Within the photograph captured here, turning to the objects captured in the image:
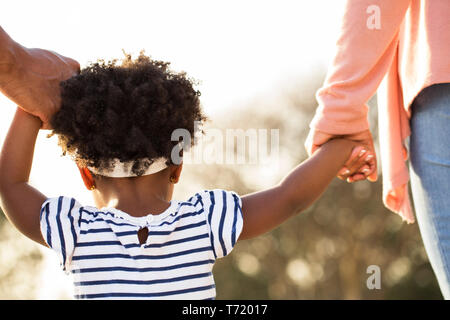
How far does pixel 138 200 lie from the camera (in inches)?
77.4

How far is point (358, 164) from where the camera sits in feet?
7.72

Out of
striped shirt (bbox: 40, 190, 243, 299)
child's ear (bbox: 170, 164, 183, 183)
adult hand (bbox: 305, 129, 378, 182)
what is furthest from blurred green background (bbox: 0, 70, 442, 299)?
striped shirt (bbox: 40, 190, 243, 299)

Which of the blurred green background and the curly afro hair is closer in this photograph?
the curly afro hair

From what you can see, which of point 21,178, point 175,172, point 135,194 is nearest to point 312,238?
point 175,172

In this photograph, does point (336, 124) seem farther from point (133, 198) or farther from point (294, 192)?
point (133, 198)

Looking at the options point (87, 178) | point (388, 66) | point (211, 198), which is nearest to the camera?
point (211, 198)

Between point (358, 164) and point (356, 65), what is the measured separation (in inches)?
17.0

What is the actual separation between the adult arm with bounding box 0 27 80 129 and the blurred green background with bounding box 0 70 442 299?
1395 centimetres

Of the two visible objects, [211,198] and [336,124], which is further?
[336,124]

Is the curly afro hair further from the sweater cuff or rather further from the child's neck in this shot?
the sweater cuff

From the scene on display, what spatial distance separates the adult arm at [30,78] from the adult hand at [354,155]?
0.97 metres

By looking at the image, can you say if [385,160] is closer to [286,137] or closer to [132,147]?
[132,147]

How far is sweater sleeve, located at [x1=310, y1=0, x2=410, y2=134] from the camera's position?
81.7 inches
